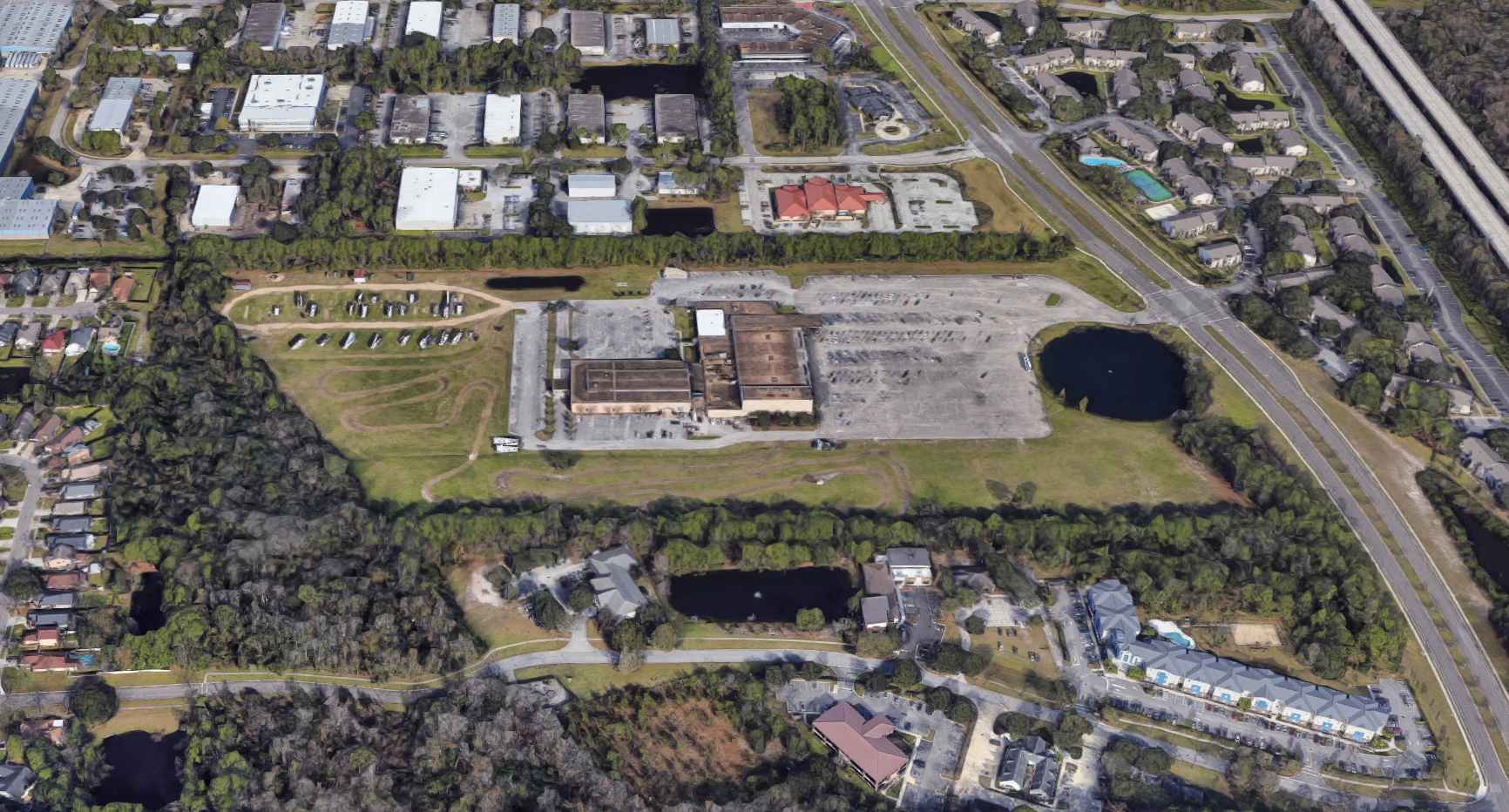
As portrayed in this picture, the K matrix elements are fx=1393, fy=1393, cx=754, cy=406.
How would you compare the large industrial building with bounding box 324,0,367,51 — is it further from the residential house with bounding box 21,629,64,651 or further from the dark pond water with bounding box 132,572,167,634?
the residential house with bounding box 21,629,64,651

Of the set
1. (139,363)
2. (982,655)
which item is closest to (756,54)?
(139,363)

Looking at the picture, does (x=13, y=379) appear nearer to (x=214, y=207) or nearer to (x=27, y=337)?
(x=27, y=337)

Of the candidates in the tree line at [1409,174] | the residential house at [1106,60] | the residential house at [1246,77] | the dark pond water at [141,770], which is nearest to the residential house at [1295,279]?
the tree line at [1409,174]

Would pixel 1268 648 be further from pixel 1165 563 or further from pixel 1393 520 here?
pixel 1393 520

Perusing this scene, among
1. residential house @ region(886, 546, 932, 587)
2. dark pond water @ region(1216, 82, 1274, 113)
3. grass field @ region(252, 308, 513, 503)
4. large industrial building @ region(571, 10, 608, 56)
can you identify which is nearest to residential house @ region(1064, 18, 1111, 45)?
dark pond water @ region(1216, 82, 1274, 113)

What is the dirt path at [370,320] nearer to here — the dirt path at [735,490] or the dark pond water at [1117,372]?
the dirt path at [735,490]
